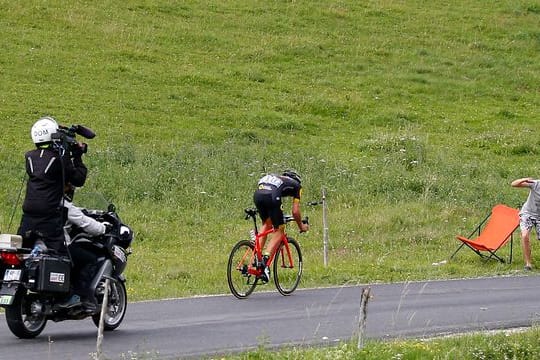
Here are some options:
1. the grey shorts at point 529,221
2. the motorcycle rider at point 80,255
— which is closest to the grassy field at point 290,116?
the grey shorts at point 529,221

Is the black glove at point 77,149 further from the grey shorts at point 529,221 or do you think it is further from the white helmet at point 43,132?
the grey shorts at point 529,221

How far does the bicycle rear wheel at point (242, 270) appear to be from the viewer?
15320mm

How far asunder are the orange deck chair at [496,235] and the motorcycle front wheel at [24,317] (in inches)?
406

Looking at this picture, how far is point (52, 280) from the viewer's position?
11219 millimetres

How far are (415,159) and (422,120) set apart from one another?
6322 mm

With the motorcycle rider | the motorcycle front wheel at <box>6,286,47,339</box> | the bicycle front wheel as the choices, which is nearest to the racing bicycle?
the bicycle front wheel

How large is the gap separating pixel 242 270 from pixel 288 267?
1047 millimetres

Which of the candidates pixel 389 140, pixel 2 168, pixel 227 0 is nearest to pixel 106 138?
pixel 2 168

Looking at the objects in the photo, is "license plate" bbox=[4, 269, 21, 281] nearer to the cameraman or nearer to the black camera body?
the cameraman

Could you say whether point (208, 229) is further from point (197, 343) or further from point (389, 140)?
point (197, 343)

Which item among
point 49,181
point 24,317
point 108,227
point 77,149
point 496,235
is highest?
point 77,149

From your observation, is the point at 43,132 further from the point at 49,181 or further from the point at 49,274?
the point at 49,274

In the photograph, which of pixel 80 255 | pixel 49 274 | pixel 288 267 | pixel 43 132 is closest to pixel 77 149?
pixel 43 132

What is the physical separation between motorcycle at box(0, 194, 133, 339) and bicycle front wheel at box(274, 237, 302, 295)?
382 centimetres
